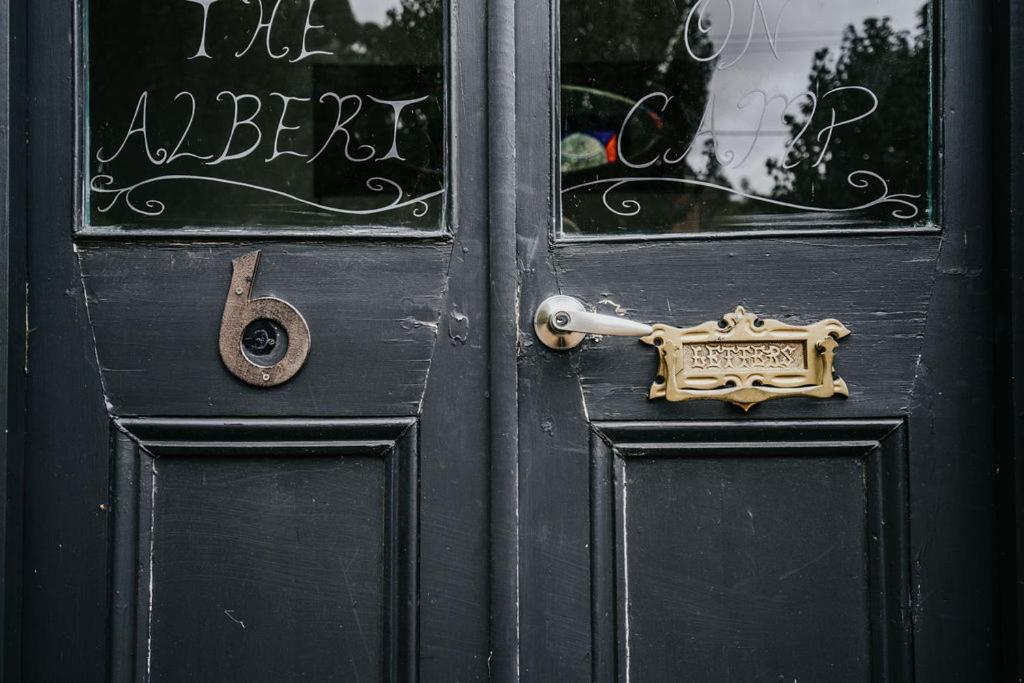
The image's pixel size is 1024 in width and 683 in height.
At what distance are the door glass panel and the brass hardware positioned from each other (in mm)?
462

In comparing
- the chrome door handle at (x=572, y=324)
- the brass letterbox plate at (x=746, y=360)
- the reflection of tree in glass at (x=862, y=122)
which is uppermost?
the reflection of tree in glass at (x=862, y=122)

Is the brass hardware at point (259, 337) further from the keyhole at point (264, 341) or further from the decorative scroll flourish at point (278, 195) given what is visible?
the decorative scroll flourish at point (278, 195)

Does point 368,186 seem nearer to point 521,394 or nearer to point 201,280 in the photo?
point 201,280

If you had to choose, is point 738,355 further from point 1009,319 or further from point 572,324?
point 1009,319

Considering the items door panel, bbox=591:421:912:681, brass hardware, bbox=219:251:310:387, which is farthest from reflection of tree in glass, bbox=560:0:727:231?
brass hardware, bbox=219:251:310:387

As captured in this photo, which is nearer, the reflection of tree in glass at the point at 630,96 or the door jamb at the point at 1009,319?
the door jamb at the point at 1009,319

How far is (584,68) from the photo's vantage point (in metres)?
1.15

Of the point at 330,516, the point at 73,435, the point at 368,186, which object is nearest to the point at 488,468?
the point at 330,516

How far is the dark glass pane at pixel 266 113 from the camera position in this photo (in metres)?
1.15

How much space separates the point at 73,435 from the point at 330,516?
16.4 inches

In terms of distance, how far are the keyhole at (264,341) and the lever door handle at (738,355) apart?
0.40m

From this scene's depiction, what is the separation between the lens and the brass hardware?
3.68ft

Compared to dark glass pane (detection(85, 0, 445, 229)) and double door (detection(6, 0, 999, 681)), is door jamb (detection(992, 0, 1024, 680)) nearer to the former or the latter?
double door (detection(6, 0, 999, 681))

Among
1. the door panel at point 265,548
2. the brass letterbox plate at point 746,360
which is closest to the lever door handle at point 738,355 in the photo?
the brass letterbox plate at point 746,360
